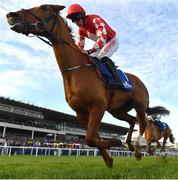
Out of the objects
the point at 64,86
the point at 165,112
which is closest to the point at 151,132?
the point at 165,112

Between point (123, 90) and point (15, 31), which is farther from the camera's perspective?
point (123, 90)

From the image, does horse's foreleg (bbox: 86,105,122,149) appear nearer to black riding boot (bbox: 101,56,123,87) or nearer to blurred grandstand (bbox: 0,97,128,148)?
black riding boot (bbox: 101,56,123,87)

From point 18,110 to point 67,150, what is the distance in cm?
2982

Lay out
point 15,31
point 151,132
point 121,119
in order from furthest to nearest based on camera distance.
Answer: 1. point 151,132
2. point 121,119
3. point 15,31

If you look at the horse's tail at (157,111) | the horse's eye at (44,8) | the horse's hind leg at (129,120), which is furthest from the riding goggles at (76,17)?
the horse's tail at (157,111)

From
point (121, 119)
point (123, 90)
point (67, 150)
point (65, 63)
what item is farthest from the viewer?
point (67, 150)

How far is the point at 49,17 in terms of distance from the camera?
553cm

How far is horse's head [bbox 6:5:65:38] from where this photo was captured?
506 centimetres

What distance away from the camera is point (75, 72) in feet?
17.5

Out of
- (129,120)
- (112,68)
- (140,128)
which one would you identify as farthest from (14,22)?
(140,128)

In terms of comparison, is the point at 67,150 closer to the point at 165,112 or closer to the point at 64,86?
the point at 165,112

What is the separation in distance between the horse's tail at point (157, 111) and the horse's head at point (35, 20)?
536cm

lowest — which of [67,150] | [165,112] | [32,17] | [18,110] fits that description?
[67,150]

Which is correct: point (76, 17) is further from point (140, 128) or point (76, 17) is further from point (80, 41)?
point (140, 128)
